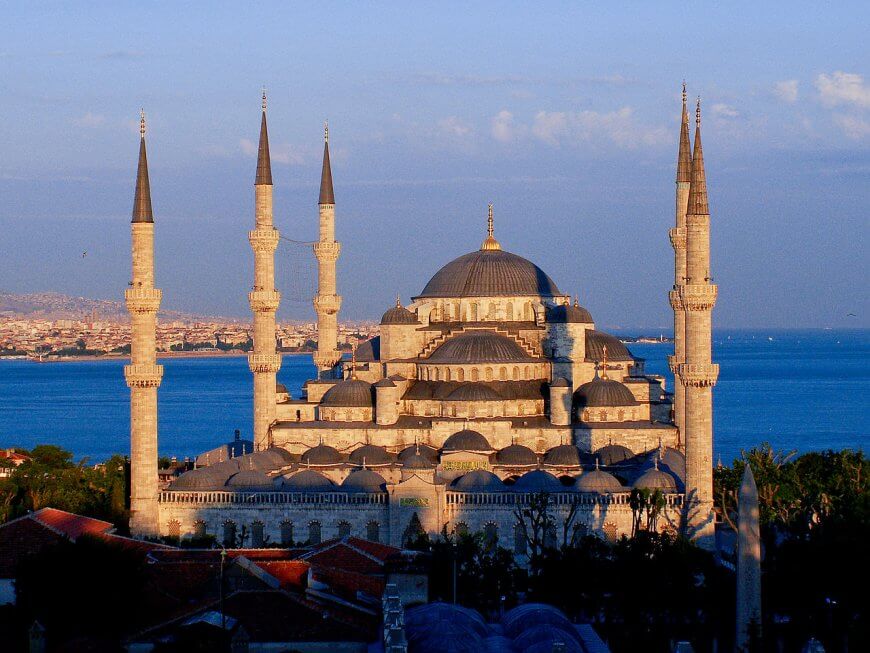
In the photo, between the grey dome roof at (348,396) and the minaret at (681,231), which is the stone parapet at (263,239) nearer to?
the grey dome roof at (348,396)

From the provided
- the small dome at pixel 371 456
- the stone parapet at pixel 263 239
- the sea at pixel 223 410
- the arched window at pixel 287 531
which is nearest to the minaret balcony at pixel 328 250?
the stone parapet at pixel 263 239

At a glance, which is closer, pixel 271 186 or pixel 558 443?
pixel 558 443

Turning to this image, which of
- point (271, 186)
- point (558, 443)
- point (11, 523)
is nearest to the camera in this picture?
point (11, 523)

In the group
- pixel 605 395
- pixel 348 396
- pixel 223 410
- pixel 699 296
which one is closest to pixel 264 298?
pixel 348 396

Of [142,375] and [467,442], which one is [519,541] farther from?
[142,375]

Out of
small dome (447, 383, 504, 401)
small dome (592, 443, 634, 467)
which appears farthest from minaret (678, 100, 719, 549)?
small dome (447, 383, 504, 401)

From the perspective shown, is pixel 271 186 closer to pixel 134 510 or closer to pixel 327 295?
pixel 327 295

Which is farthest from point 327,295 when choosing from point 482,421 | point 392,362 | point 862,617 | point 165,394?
point 165,394
